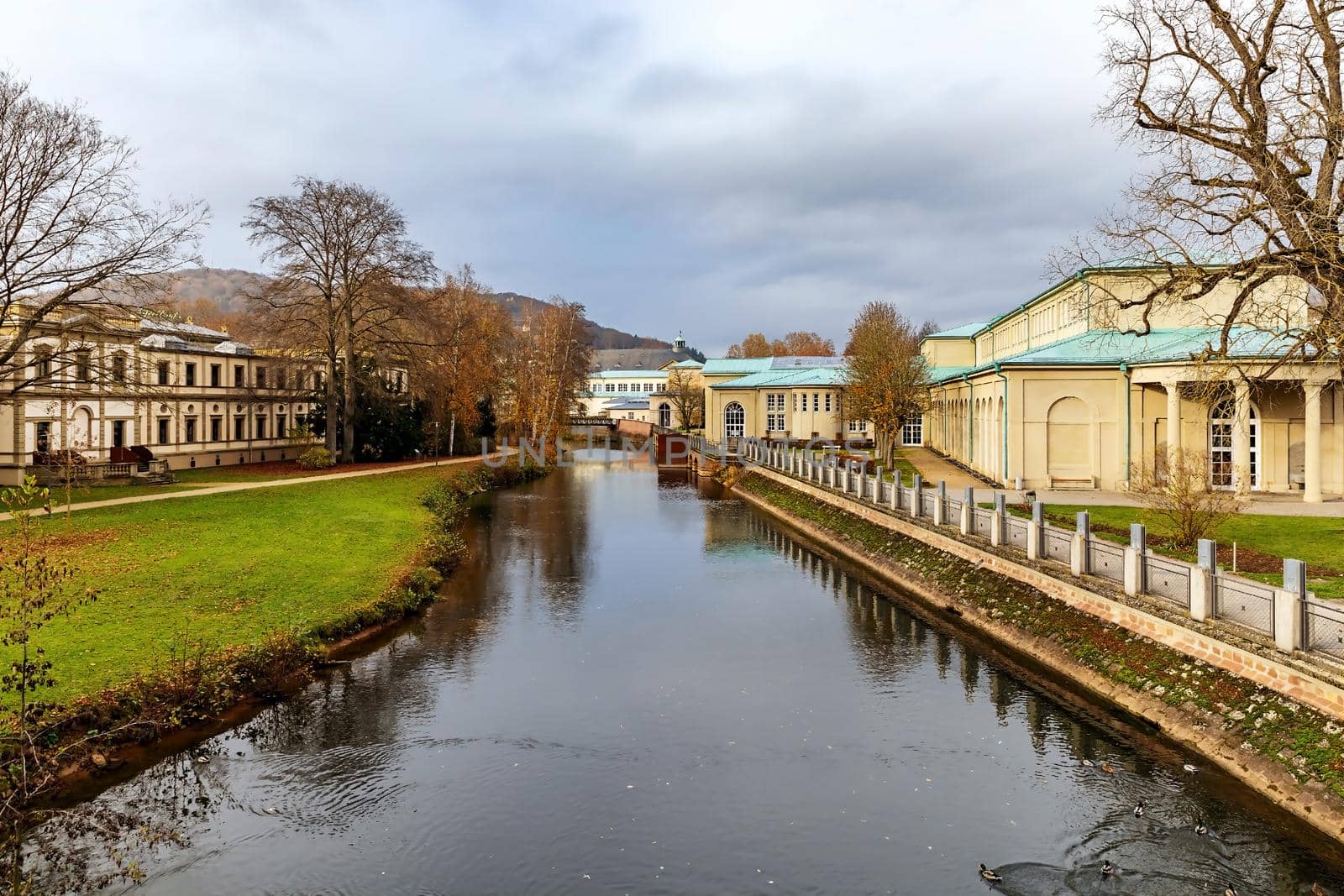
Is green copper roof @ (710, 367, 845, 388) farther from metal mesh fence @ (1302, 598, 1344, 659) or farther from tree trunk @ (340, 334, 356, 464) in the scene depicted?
metal mesh fence @ (1302, 598, 1344, 659)

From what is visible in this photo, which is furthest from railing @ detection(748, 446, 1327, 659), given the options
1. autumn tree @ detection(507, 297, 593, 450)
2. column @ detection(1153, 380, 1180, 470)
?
autumn tree @ detection(507, 297, 593, 450)

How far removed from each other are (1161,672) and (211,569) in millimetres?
18544

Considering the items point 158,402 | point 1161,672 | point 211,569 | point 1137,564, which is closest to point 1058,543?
point 1137,564

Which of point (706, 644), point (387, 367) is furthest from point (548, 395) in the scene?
point (706, 644)

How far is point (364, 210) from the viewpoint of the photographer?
40.8 metres

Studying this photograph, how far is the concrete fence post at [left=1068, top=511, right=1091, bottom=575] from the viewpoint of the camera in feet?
52.1

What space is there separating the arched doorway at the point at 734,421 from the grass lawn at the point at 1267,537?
40368mm

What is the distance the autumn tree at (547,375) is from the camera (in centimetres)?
5919

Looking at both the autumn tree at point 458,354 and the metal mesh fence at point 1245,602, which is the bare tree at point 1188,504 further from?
the autumn tree at point 458,354

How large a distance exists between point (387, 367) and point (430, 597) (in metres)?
31.0

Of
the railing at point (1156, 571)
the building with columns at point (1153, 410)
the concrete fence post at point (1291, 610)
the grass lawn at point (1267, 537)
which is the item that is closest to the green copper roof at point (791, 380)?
the building with columns at point (1153, 410)

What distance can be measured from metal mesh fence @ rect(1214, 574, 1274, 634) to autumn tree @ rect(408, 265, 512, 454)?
121 ft

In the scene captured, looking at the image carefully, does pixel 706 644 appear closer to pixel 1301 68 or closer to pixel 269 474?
pixel 1301 68

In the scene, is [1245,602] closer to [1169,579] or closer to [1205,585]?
[1205,585]
